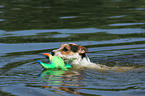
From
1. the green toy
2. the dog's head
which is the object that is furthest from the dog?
the green toy

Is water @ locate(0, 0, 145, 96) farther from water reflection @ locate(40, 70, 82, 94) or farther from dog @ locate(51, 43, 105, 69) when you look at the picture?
dog @ locate(51, 43, 105, 69)

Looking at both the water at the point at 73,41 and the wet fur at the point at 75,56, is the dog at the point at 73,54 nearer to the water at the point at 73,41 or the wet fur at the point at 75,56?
the wet fur at the point at 75,56

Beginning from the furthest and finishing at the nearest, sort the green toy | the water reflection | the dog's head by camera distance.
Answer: the dog's head
the green toy
the water reflection

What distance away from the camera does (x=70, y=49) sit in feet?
24.4

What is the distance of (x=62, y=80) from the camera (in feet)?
21.9

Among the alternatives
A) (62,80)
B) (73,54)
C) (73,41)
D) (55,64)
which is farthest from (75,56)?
(73,41)

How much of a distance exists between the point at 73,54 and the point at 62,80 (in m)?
0.93

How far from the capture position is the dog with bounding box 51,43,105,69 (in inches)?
291

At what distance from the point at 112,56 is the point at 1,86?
3.58 m

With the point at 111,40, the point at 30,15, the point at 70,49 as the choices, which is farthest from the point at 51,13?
the point at 70,49

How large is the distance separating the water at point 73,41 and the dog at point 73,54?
0.68ft

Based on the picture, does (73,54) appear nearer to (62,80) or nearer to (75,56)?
(75,56)

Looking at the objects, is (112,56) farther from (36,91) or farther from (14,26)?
(14,26)

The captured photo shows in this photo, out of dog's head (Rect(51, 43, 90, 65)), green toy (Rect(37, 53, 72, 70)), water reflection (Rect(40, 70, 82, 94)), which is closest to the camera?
water reflection (Rect(40, 70, 82, 94))
